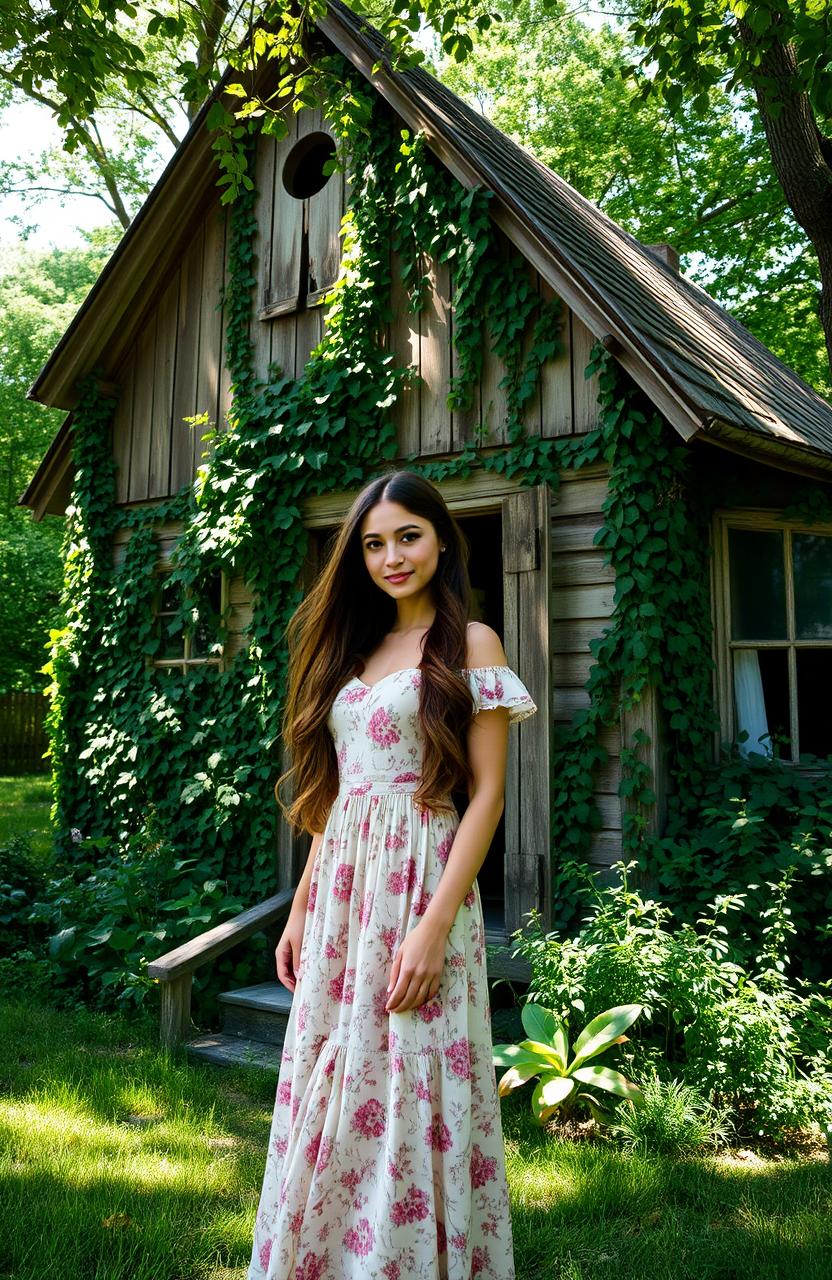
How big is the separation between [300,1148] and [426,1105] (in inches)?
13.2

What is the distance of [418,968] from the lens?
7.54ft

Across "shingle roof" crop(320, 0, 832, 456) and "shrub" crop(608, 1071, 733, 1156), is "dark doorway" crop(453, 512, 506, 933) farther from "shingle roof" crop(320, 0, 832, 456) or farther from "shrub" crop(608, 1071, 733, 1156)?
"shrub" crop(608, 1071, 733, 1156)

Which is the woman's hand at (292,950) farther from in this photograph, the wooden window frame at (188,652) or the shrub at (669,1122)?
the wooden window frame at (188,652)

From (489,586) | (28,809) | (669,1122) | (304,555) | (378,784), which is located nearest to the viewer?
(378,784)

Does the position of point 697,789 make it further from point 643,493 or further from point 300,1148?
point 300,1148

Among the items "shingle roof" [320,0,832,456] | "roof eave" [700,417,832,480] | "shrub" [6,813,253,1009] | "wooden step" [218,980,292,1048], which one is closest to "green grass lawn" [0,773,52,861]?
"shrub" [6,813,253,1009]

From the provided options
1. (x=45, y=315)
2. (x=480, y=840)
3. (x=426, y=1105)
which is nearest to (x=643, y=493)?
(x=480, y=840)

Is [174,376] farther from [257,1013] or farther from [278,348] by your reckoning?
[257,1013]

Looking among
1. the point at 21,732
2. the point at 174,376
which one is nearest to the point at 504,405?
the point at 174,376

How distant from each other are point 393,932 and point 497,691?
63 centimetres

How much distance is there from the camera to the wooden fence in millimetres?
19812

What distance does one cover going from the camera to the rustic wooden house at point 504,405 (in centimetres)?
537

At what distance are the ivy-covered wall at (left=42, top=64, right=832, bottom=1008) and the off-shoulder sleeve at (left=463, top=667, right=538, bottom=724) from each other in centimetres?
263

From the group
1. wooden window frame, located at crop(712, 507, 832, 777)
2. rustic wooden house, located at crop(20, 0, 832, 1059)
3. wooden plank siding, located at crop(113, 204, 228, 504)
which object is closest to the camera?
rustic wooden house, located at crop(20, 0, 832, 1059)
